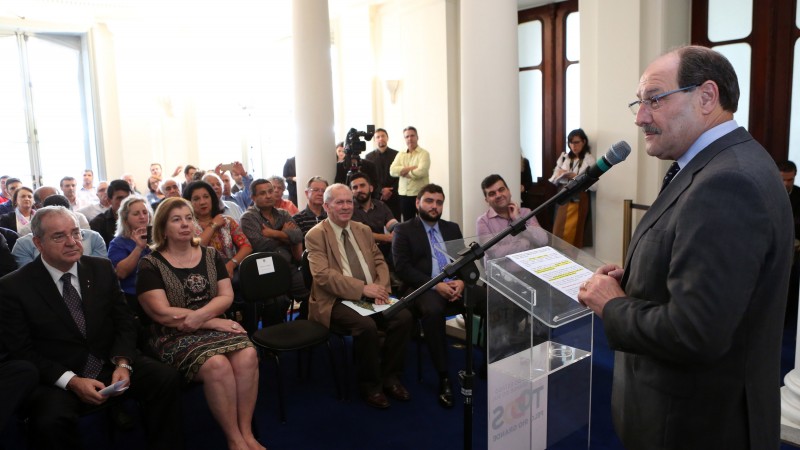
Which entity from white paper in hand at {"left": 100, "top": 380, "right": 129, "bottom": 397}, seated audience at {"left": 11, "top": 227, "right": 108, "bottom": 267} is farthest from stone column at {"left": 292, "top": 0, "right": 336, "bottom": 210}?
white paper in hand at {"left": 100, "top": 380, "right": 129, "bottom": 397}

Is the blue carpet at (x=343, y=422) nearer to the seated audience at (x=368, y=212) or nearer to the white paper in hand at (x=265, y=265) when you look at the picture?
the white paper in hand at (x=265, y=265)

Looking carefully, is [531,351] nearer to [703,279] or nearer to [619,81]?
[703,279]

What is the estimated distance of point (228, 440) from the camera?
2844 millimetres

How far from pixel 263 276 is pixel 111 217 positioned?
1.86 m

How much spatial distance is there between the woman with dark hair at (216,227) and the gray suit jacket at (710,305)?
3366mm

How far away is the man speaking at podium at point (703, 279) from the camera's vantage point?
1.14 metres

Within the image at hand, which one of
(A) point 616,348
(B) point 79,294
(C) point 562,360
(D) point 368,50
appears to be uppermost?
(D) point 368,50

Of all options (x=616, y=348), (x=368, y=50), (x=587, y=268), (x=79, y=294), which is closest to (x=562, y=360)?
(x=587, y=268)

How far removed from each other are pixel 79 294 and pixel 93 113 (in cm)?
856

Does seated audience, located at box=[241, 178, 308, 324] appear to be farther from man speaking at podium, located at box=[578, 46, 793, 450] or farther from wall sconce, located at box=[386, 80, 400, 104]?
wall sconce, located at box=[386, 80, 400, 104]

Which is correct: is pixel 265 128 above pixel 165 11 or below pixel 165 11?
below

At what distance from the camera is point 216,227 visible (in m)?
4.26

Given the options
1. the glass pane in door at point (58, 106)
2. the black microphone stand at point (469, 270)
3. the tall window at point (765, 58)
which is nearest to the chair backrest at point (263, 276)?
the black microphone stand at point (469, 270)

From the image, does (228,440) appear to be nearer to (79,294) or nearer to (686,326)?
(79,294)
